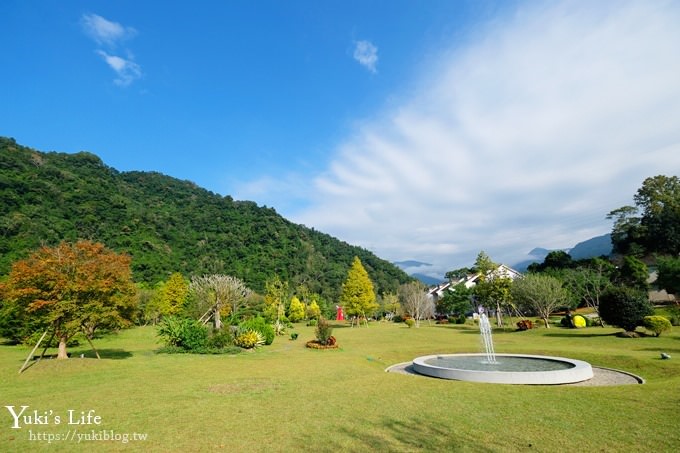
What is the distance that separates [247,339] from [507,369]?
1717cm

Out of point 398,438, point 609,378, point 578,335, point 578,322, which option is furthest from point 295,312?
point 398,438

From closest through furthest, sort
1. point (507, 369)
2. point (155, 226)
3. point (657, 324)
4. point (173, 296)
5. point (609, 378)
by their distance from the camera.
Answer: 1. point (609, 378)
2. point (507, 369)
3. point (657, 324)
4. point (173, 296)
5. point (155, 226)

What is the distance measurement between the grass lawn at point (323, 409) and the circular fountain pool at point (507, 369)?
88 centimetres

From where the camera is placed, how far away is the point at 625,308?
2502cm

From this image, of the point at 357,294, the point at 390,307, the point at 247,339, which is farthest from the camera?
the point at 390,307

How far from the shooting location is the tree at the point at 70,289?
56.3 ft

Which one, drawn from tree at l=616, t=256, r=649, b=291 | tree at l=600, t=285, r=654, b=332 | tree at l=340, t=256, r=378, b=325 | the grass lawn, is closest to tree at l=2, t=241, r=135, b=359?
the grass lawn

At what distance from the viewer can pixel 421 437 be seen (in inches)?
291

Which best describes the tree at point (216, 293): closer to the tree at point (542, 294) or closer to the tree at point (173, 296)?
the tree at point (173, 296)

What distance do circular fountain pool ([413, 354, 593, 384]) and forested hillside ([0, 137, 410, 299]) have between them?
53.7 m

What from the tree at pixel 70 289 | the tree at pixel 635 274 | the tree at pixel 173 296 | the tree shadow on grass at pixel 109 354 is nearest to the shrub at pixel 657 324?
the tree at pixel 635 274

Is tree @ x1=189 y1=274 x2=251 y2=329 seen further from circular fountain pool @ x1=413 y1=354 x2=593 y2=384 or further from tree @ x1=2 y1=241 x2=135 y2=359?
circular fountain pool @ x1=413 y1=354 x2=593 y2=384

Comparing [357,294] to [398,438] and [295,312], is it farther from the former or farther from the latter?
[398,438]

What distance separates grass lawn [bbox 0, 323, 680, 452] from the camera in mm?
7070
